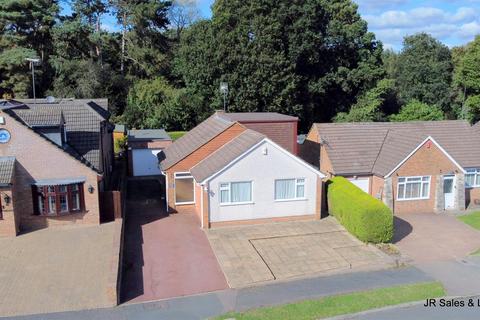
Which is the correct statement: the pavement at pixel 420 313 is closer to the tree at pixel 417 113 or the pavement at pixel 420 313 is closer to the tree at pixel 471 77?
the tree at pixel 417 113

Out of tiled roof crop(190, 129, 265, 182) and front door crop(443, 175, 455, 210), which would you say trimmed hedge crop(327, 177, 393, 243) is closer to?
tiled roof crop(190, 129, 265, 182)

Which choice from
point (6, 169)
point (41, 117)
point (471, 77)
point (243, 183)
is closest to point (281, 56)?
point (243, 183)

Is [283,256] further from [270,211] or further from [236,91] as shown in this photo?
[236,91]

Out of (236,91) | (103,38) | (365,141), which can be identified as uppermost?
(103,38)

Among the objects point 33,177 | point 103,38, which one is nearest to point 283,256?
point 33,177

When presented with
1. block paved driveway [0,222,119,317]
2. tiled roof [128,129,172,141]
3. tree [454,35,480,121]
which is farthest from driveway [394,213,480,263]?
tree [454,35,480,121]
